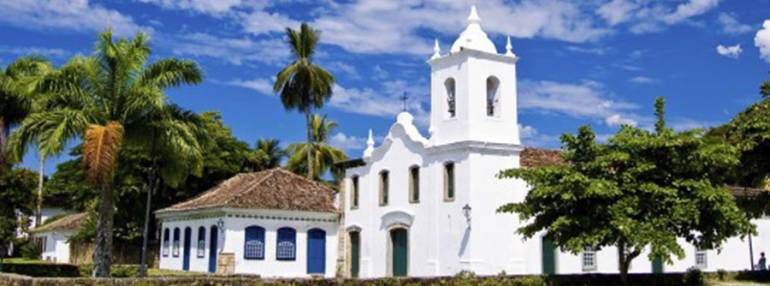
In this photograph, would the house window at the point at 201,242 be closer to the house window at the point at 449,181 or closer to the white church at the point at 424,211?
the white church at the point at 424,211

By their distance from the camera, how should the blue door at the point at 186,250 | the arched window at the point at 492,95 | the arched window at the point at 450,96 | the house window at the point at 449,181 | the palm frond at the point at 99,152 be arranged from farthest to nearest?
the blue door at the point at 186,250 → the arched window at the point at 450,96 → the arched window at the point at 492,95 → the house window at the point at 449,181 → the palm frond at the point at 99,152

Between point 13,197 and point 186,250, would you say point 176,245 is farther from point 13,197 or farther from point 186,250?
point 13,197

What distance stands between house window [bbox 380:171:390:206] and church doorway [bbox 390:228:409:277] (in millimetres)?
1180

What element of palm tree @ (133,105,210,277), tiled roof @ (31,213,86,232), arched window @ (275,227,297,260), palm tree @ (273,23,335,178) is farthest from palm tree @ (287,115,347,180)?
palm tree @ (133,105,210,277)

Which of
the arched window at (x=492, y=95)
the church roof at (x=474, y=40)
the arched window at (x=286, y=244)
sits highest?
the church roof at (x=474, y=40)

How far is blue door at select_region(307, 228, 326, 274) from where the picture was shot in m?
32.9

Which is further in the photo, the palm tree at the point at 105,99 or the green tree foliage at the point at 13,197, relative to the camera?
the green tree foliage at the point at 13,197

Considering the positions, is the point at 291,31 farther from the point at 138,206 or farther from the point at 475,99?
the point at 475,99

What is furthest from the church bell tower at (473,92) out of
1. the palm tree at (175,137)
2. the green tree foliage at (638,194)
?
the palm tree at (175,137)

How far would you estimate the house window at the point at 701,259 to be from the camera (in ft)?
105

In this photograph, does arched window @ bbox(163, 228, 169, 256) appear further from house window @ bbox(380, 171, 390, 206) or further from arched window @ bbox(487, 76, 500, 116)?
arched window @ bbox(487, 76, 500, 116)

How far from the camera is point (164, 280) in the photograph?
56.1 ft

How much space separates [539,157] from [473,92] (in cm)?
419

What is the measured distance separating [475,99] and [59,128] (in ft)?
43.5
